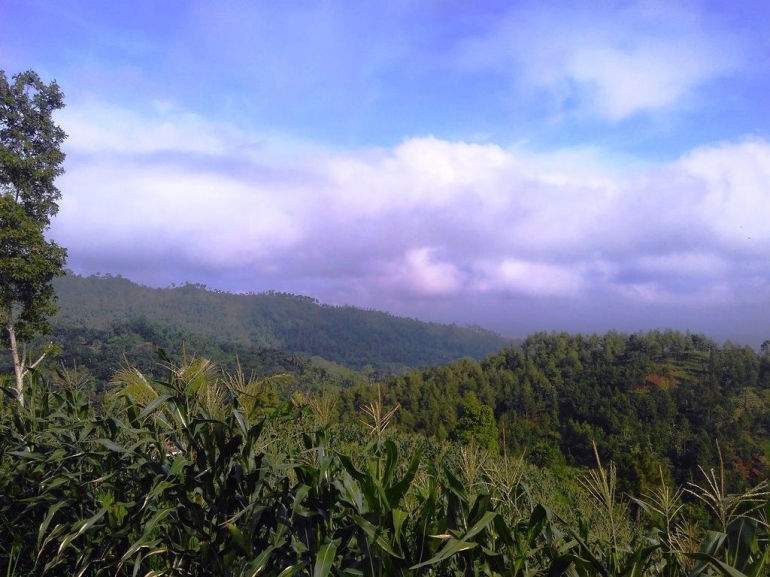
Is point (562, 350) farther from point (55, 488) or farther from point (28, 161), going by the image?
point (55, 488)

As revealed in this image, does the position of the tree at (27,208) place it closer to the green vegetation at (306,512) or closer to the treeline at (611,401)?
the green vegetation at (306,512)

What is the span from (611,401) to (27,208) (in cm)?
5160

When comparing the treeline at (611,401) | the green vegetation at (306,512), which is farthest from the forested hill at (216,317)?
the green vegetation at (306,512)

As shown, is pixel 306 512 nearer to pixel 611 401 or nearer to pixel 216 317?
pixel 611 401

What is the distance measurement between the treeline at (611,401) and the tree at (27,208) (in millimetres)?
25708

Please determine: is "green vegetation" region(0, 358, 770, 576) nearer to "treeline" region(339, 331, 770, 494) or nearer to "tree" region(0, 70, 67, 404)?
"tree" region(0, 70, 67, 404)

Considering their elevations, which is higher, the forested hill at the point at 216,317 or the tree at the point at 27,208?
the tree at the point at 27,208

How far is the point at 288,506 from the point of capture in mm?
2045

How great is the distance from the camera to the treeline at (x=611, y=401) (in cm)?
4075

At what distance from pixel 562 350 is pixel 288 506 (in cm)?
7440

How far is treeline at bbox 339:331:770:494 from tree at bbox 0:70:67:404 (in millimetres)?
25708

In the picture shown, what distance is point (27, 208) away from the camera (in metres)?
11.0

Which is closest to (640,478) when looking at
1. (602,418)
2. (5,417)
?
(602,418)

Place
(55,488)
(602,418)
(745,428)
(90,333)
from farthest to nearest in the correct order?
(90,333) < (602,418) < (745,428) < (55,488)
